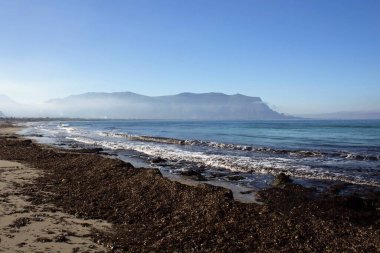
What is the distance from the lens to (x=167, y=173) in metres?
19.8

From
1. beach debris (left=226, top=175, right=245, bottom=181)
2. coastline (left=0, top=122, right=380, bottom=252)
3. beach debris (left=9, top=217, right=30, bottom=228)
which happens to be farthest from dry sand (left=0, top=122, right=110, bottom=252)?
beach debris (left=226, top=175, right=245, bottom=181)

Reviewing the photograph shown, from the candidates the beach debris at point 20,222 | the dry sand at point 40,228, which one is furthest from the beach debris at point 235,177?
the beach debris at point 20,222

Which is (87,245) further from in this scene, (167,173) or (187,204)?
(167,173)

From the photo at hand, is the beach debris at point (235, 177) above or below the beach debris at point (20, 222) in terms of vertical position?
below

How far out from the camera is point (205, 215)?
10.6m

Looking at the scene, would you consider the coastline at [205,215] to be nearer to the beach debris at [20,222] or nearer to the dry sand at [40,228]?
the dry sand at [40,228]

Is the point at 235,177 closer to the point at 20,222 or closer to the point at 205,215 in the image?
the point at 205,215

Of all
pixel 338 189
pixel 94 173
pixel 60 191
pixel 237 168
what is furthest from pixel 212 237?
pixel 237 168

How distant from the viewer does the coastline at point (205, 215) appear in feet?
28.0

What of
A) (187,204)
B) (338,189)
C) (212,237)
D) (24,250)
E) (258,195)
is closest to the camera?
(24,250)

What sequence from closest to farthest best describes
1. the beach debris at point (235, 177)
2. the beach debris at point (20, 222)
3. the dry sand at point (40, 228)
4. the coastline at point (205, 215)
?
the dry sand at point (40, 228)
the coastline at point (205, 215)
the beach debris at point (20, 222)
the beach debris at point (235, 177)

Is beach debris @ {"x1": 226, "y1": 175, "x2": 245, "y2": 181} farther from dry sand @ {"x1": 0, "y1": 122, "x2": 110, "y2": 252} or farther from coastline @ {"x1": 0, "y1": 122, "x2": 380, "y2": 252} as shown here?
dry sand @ {"x1": 0, "y1": 122, "x2": 110, "y2": 252}

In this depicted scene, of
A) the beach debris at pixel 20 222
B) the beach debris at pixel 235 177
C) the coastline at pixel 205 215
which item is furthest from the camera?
the beach debris at pixel 235 177

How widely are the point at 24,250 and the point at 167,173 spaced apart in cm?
1199
